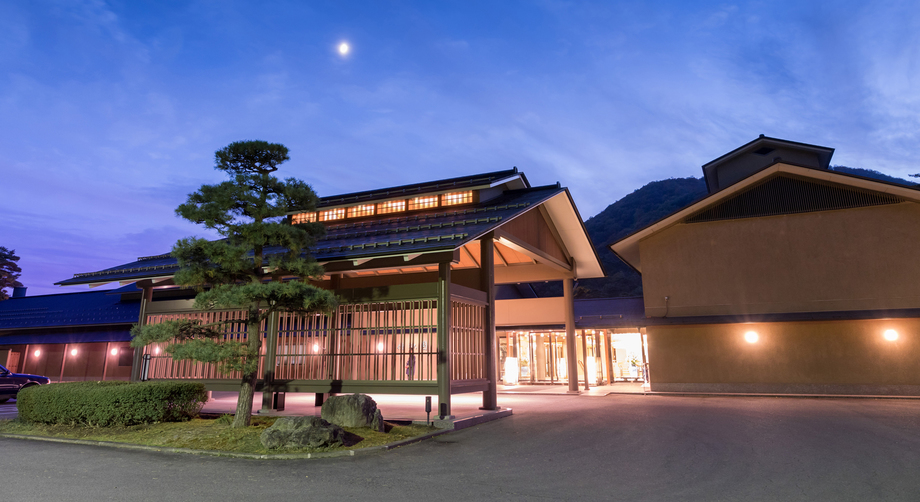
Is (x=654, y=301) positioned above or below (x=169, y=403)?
above

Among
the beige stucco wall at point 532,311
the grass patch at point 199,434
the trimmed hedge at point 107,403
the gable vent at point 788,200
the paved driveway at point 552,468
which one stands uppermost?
the gable vent at point 788,200

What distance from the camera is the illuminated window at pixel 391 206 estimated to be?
16203mm

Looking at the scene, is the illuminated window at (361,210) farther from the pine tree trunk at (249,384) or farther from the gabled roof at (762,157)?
the gabled roof at (762,157)

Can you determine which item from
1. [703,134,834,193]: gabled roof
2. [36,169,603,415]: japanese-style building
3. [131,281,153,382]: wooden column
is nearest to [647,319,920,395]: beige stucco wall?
[36,169,603,415]: japanese-style building

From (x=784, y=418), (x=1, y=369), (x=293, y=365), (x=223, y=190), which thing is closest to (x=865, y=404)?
(x=784, y=418)

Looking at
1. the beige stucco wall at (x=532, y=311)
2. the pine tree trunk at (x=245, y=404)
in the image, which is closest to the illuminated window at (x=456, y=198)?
the pine tree trunk at (x=245, y=404)

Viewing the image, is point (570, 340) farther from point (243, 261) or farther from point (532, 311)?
point (243, 261)

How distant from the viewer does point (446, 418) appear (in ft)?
36.0

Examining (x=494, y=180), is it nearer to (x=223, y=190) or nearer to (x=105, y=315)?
(x=223, y=190)

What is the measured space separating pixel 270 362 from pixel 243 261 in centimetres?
391

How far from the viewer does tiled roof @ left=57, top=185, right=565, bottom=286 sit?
11.1 metres

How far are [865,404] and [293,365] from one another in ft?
51.6

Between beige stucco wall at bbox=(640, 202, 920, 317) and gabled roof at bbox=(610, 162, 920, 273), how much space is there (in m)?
0.43

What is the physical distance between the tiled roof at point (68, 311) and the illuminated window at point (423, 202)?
16976 mm
